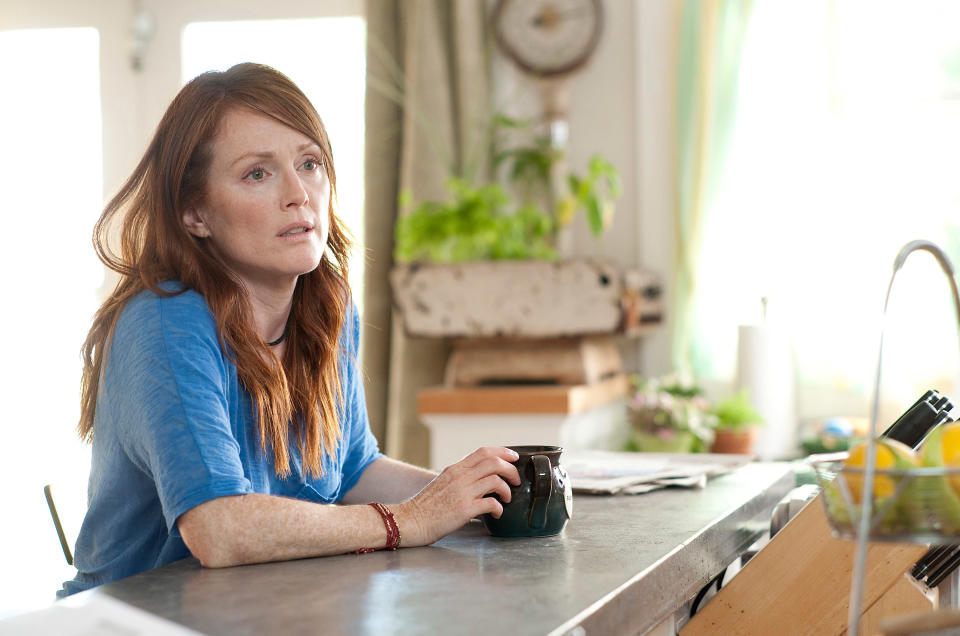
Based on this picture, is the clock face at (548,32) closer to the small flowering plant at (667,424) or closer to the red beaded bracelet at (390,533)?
the small flowering plant at (667,424)

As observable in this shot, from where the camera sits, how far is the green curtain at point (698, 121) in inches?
114

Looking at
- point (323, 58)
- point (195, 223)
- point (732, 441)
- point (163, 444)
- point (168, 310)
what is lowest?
point (732, 441)

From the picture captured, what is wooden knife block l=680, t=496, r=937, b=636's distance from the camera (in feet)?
3.46

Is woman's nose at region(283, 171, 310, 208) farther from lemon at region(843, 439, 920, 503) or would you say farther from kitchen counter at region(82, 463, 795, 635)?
lemon at region(843, 439, 920, 503)

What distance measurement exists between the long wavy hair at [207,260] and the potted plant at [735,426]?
151cm

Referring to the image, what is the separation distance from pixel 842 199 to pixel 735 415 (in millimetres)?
694

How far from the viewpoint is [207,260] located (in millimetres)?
1248

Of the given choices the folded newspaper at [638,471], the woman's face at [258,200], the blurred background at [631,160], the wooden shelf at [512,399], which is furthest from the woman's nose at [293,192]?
the blurred background at [631,160]

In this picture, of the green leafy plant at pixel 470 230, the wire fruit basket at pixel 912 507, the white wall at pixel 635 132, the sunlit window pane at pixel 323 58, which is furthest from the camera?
the sunlit window pane at pixel 323 58

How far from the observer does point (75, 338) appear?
3555 millimetres

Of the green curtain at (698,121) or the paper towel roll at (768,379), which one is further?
the green curtain at (698,121)

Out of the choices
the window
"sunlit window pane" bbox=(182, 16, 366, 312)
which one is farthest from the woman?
"sunlit window pane" bbox=(182, 16, 366, 312)

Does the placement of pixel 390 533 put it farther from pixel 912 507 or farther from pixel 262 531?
pixel 912 507

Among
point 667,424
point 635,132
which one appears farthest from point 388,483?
point 635,132
